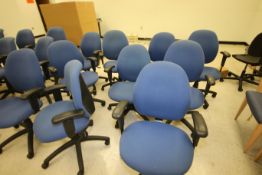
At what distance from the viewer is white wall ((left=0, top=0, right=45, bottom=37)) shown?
5.15 metres

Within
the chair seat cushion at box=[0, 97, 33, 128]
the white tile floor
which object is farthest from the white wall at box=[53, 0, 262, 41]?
the chair seat cushion at box=[0, 97, 33, 128]

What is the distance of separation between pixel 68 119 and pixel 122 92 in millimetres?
752

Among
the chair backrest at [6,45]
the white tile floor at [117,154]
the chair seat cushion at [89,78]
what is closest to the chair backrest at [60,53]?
the chair seat cushion at [89,78]

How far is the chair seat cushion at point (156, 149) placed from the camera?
93 cm

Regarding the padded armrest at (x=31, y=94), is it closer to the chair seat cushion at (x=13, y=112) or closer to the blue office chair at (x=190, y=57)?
the chair seat cushion at (x=13, y=112)

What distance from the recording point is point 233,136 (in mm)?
1742

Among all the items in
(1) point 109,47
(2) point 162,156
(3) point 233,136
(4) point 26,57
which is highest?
(4) point 26,57

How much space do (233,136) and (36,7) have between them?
7.91m

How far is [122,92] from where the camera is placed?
1.75 metres

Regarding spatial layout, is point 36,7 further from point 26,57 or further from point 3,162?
point 3,162

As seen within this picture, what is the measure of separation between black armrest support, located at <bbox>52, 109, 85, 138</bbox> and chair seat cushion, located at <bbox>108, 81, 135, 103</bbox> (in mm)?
564

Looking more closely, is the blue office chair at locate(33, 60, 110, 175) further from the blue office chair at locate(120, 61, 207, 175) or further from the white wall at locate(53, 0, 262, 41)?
the white wall at locate(53, 0, 262, 41)

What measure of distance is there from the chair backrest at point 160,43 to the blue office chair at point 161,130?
1438 mm

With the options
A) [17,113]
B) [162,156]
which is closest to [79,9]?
[17,113]
